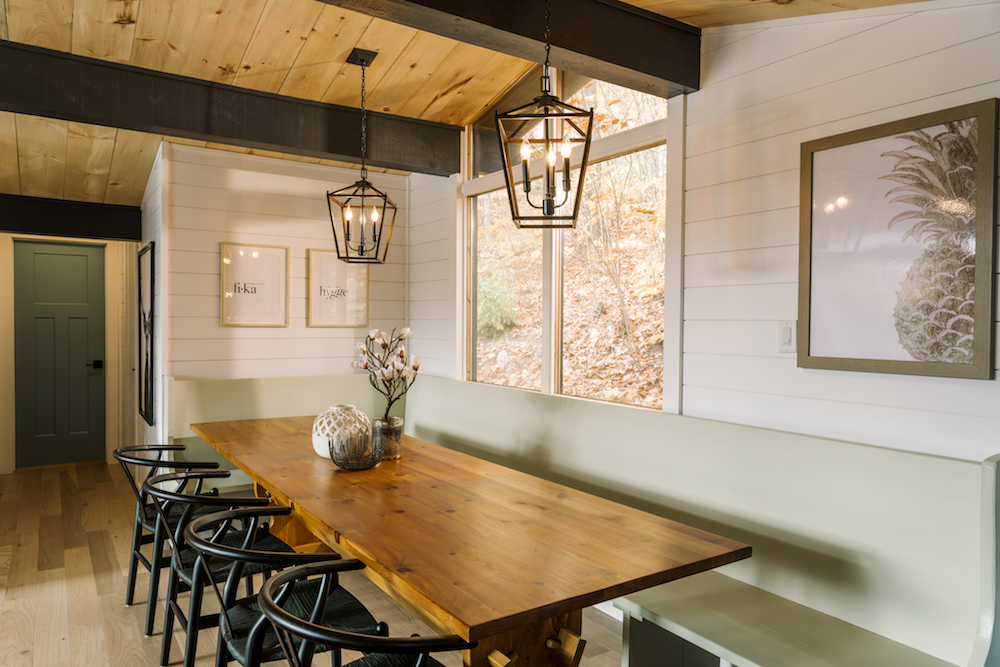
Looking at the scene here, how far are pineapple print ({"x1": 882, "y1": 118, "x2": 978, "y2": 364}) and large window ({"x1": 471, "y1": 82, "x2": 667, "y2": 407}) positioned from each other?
1065 millimetres

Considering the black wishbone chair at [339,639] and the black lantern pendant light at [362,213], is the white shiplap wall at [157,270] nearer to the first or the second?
the black lantern pendant light at [362,213]

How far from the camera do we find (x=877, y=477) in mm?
1921

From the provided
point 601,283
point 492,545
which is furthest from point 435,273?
point 492,545

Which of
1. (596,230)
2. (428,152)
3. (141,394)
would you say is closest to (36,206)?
(141,394)

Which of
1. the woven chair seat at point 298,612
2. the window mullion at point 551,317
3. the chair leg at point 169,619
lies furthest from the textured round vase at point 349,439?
the window mullion at point 551,317

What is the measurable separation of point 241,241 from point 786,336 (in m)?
3.45

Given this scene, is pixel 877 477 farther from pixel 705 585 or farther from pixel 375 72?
pixel 375 72

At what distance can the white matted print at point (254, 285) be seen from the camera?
4.28 m

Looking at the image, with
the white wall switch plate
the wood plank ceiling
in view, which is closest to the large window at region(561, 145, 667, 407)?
the white wall switch plate

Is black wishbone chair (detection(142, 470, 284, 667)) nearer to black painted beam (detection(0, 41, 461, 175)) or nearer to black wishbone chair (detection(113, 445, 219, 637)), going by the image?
black wishbone chair (detection(113, 445, 219, 637))

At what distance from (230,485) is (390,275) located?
1.87 meters

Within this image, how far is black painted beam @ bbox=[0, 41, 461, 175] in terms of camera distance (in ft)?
9.73

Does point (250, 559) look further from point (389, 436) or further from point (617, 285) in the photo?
point (617, 285)

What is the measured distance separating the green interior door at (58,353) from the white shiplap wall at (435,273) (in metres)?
3.18
